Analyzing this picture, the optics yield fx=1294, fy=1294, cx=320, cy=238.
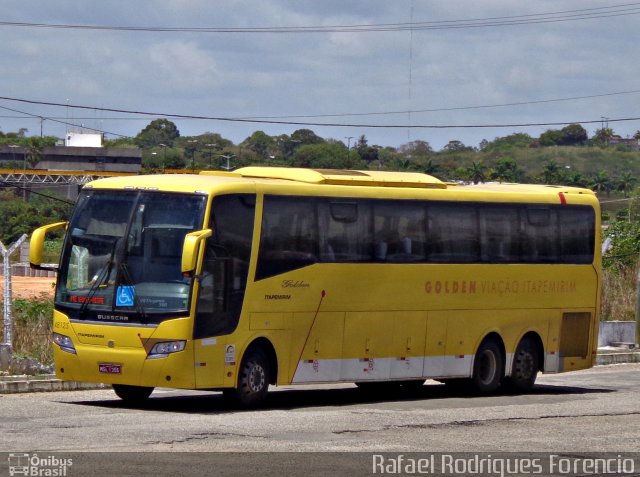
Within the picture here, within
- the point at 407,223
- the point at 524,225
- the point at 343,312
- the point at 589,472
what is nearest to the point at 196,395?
the point at 343,312

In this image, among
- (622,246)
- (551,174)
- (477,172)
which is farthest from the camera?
(551,174)

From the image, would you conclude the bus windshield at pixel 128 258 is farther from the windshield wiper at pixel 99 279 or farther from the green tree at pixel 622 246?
the green tree at pixel 622 246

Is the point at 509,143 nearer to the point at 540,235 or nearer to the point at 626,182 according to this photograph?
the point at 626,182

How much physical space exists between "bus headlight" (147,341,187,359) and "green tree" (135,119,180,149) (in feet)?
194

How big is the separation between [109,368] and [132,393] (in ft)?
4.81

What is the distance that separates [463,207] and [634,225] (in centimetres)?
3068

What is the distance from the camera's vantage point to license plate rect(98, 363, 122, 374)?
683 inches

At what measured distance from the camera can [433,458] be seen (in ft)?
44.7

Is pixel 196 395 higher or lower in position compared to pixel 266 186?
lower

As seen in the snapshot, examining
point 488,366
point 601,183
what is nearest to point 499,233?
point 488,366

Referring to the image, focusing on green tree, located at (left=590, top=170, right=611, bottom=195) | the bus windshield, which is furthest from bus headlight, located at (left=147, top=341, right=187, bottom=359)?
green tree, located at (left=590, top=170, right=611, bottom=195)

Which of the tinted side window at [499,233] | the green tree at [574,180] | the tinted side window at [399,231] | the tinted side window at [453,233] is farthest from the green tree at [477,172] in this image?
the tinted side window at [399,231]

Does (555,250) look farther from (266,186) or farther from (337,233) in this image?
(266,186)

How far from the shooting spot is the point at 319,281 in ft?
63.8
